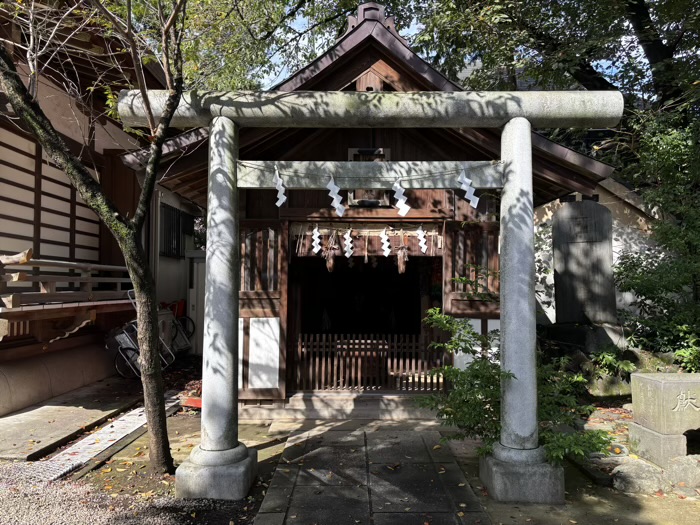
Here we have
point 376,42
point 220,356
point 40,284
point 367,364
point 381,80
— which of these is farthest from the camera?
point 367,364

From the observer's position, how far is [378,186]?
5957 millimetres

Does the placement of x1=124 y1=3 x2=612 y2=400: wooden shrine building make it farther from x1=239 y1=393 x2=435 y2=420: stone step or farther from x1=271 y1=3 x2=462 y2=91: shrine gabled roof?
x1=271 y1=3 x2=462 y2=91: shrine gabled roof

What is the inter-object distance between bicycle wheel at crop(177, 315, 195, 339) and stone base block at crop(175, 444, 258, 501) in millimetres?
10450

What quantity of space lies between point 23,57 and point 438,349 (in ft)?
30.8

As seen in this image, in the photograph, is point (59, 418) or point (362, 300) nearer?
point (59, 418)

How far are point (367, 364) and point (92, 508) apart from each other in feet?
15.8

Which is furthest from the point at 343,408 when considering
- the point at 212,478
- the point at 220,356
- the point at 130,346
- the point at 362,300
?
the point at 130,346

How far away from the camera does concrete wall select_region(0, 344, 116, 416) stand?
26.8 ft

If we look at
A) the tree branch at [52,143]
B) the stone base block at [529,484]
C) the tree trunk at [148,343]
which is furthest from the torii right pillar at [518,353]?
the tree branch at [52,143]

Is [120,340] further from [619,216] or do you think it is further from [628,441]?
[619,216]

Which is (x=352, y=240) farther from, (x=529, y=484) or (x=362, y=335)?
(x=529, y=484)

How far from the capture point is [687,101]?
1065cm

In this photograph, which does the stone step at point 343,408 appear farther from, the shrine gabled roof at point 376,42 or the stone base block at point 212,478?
the shrine gabled roof at point 376,42

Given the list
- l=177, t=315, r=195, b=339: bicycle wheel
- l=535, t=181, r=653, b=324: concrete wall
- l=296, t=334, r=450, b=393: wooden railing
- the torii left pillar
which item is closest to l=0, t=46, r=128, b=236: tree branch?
the torii left pillar
